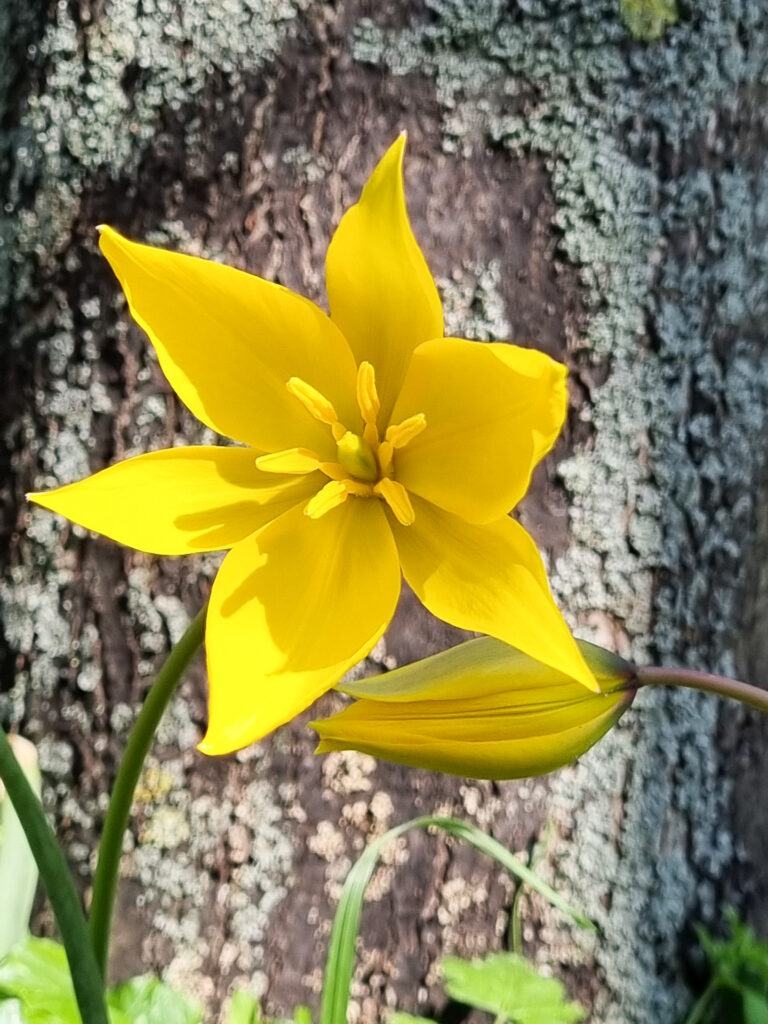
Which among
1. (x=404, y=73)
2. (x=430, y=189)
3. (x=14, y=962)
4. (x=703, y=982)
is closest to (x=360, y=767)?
(x=14, y=962)

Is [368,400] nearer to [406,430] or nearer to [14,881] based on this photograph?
[406,430]

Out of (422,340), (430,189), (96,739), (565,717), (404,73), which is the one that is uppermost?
(404,73)

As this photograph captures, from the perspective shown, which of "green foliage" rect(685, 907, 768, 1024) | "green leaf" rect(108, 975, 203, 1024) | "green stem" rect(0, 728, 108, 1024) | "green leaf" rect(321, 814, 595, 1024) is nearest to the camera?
"green stem" rect(0, 728, 108, 1024)

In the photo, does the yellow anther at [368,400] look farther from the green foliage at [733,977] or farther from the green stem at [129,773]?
the green foliage at [733,977]

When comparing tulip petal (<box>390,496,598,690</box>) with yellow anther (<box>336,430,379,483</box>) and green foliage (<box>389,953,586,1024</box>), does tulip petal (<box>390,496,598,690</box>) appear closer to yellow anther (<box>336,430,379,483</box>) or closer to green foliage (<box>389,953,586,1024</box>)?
yellow anther (<box>336,430,379,483</box>)

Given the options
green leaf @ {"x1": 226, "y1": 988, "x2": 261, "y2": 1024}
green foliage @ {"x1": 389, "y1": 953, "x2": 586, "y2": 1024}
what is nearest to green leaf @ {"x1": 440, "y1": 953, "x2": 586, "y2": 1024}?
green foliage @ {"x1": 389, "y1": 953, "x2": 586, "y2": 1024}

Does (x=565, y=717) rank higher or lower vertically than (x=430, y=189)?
lower

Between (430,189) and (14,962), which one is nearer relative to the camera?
(14,962)

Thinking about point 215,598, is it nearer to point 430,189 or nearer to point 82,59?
point 430,189
